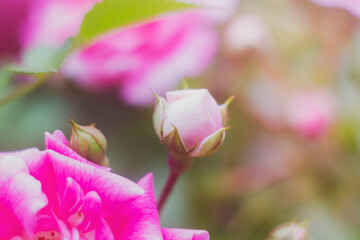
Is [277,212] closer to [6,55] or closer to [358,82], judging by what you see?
[358,82]

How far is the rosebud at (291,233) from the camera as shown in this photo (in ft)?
0.87

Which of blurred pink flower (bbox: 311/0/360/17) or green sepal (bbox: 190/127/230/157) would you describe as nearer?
green sepal (bbox: 190/127/230/157)

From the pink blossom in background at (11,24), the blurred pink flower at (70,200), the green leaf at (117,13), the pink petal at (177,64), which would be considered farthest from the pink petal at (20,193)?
the pink blossom in background at (11,24)

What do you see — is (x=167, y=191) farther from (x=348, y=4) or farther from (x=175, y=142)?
Result: (x=348, y=4)

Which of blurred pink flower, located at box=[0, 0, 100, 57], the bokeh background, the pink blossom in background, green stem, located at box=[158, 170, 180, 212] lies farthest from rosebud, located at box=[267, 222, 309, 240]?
the pink blossom in background

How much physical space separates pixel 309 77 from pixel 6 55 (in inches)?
13.9

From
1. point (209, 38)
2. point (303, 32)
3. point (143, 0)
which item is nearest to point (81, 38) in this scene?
point (143, 0)

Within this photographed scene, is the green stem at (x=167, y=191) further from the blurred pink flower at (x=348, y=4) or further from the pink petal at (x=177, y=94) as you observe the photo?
the blurred pink flower at (x=348, y=4)

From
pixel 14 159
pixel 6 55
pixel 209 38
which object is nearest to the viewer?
pixel 14 159

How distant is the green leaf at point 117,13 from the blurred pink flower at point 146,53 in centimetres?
13

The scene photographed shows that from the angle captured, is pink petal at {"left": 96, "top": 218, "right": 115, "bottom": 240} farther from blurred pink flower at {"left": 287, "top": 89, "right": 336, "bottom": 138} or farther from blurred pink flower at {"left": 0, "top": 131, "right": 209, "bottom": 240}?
blurred pink flower at {"left": 287, "top": 89, "right": 336, "bottom": 138}

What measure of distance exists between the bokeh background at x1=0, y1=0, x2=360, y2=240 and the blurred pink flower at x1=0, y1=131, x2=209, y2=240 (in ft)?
0.71

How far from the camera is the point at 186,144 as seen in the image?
0.84 ft

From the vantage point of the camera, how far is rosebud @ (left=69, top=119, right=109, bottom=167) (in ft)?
0.81
